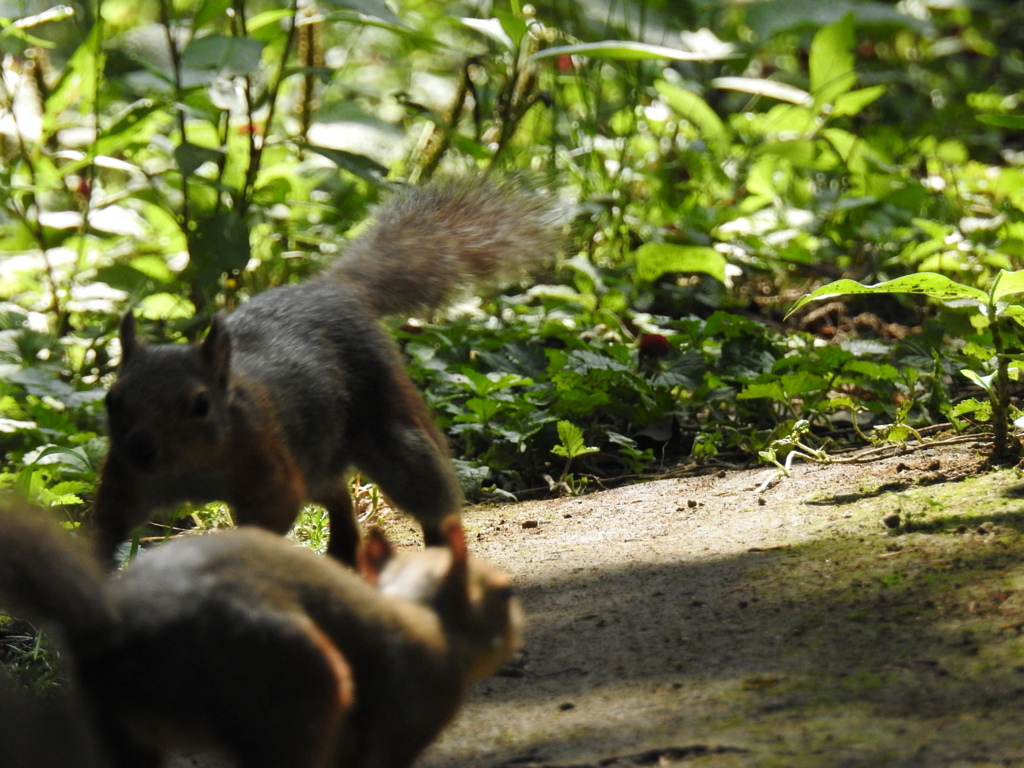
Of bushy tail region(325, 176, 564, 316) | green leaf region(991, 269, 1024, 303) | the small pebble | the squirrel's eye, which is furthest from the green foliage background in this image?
the squirrel's eye

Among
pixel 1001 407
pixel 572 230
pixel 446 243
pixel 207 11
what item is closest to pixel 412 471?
pixel 446 243

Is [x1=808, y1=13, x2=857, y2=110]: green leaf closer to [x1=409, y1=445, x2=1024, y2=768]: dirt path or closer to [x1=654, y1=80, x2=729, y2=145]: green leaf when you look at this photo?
[x1=654, y1=80, x2=729, y2=145]: green leaf

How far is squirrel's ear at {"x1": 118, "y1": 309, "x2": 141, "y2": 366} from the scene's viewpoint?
3.02 meters

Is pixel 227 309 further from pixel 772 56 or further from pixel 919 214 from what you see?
pixel 772 56

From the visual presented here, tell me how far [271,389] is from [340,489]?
0.47 meters

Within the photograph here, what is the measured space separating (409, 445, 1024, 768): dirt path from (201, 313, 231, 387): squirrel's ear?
3.20 feet

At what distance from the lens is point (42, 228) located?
19.0ft

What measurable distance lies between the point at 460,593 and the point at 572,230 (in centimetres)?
354

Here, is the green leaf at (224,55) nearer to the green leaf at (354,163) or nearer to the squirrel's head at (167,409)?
the green leaf at (354,163)

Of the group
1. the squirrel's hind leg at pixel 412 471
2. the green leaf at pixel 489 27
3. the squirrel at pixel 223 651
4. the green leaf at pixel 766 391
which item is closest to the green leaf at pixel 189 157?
the green leaf at pixel 489 27

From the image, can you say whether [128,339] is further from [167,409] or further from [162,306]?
[162,306]

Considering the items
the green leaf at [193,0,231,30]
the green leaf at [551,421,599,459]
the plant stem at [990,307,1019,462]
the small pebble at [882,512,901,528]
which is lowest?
the green leaf at [551,421,599,459]

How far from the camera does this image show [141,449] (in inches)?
109

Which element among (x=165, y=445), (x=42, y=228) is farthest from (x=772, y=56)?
(x=165, y=445)
